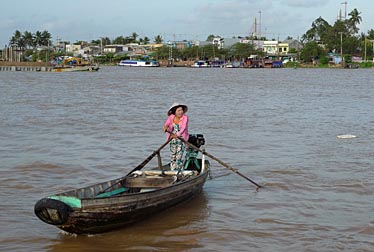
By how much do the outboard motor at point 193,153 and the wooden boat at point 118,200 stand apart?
345mm

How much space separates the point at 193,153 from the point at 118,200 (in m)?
3.06

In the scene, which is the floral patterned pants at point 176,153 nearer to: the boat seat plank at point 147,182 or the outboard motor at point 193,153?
the outboard motor at point 193,153

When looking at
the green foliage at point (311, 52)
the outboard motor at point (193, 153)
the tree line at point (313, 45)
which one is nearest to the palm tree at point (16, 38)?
the tree line at point (313, 45)

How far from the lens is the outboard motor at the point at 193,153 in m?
9.85

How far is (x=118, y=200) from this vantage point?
7.20m

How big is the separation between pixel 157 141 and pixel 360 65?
89.4m

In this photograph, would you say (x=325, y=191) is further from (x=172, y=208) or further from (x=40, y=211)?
(x=40, y=211)

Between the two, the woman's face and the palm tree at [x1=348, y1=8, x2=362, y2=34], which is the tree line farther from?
the woman's face

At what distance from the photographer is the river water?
25.2 ft

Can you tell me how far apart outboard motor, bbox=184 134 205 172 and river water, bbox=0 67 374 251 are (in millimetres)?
508

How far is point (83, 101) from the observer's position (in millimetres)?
29438

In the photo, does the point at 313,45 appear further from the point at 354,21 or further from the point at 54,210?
the point at 54,210

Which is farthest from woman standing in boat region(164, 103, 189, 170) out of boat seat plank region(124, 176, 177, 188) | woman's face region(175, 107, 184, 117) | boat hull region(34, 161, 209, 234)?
boat hull region(34, 161, 209, 234)

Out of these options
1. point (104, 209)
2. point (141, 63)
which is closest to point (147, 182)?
point (104, 209)
